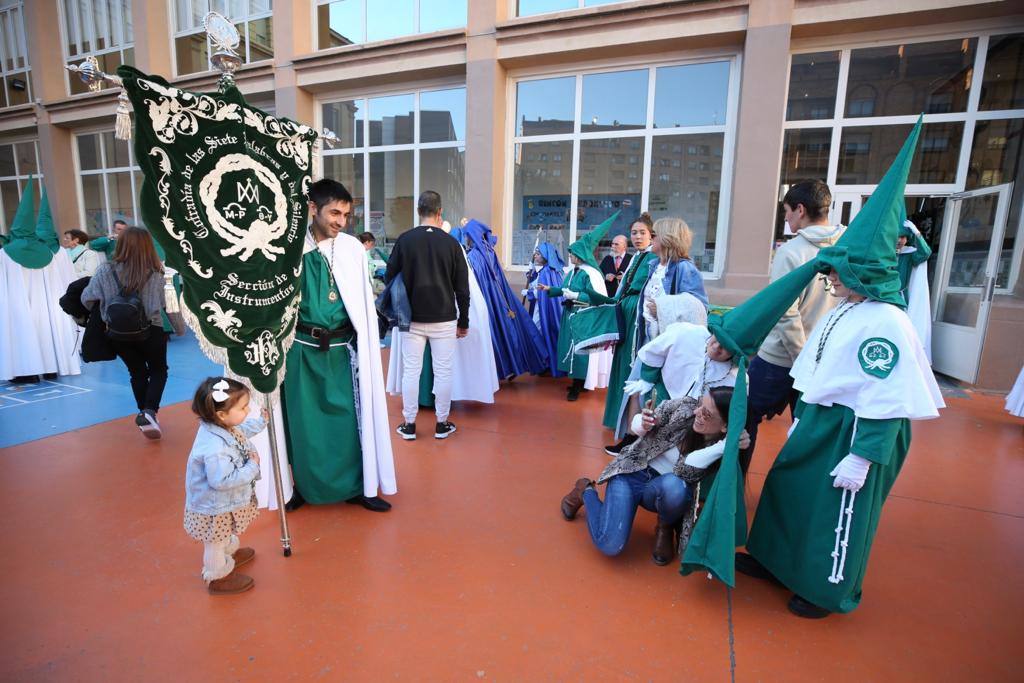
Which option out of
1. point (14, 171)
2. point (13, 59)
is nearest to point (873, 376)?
point (14, 171)

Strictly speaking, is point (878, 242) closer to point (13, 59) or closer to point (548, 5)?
point (548, 5)

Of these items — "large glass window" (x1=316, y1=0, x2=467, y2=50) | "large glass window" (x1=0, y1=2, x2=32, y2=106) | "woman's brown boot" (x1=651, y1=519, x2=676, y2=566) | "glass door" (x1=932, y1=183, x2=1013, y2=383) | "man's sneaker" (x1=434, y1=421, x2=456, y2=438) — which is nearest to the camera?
"woman's brown boot" (x1=651, y1=519, x2=676, y2=566)

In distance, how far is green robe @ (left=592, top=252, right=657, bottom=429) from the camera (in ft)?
13.5

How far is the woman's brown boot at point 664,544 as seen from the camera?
8.71ft

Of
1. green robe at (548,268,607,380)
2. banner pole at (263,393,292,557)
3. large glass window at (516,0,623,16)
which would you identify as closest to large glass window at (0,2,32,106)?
large glass window at (516,0,623,16)

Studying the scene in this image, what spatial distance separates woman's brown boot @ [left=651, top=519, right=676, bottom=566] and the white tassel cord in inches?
29.1

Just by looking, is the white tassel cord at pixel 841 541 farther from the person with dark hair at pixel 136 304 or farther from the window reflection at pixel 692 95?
the window reflection at pixel 692 95

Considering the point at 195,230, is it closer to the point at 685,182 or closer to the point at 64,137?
the point at 685,182

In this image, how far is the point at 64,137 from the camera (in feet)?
43.3

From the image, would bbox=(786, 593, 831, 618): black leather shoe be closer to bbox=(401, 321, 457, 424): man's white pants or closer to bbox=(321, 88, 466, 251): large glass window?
bbox=(401, 321, 457, 424): man's white pants

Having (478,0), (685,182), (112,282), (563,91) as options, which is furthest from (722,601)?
(478,0)

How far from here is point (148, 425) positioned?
13.7 ft

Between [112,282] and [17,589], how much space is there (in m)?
2.48

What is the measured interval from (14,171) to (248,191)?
18.0m
